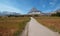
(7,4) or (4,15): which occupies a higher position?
(7,4)

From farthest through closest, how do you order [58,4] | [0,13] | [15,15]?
[58,4]
[15,15]
[0,13]

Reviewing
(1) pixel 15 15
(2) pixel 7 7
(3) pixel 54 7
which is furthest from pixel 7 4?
(3) pixel 54 7

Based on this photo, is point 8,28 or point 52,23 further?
point 52,23

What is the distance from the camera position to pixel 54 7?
731cm

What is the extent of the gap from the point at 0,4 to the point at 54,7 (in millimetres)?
2411

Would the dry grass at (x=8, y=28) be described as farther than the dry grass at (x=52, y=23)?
No

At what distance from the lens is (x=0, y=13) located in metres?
6.36

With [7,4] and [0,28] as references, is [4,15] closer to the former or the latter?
[7,4]

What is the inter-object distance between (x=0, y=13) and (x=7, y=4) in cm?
73

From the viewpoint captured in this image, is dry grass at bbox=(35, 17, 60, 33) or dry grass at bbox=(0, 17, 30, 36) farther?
dry grass at bbox=(35, 17, 60, 33)

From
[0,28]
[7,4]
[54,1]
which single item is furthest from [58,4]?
[0,28]

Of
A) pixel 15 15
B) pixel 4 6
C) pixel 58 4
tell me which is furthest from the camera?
pixel 58 4

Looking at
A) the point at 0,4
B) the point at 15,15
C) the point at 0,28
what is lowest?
the point at 0,28

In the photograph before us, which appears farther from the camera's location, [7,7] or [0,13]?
[7,7]
